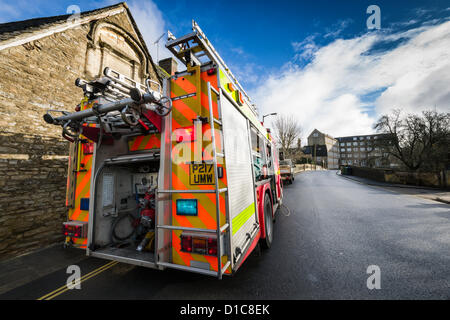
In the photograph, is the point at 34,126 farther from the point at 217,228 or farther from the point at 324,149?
the point at 324,149

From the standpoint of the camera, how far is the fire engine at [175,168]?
203 cm

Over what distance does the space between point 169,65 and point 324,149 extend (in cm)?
7015

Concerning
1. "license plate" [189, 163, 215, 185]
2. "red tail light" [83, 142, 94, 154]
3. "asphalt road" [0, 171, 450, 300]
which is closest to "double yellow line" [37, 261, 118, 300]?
"asphalt road" [0, 171, 450, 300]

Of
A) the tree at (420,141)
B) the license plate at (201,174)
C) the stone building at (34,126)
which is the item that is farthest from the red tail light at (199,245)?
the tree at (420,141)

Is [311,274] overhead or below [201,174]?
below

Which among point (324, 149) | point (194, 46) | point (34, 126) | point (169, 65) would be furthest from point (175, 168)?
point (324, 149)

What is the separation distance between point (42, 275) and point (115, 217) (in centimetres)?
176

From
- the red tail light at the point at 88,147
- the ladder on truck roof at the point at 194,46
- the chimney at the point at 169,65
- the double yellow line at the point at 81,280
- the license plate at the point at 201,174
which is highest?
the chimney at the point at 169,65

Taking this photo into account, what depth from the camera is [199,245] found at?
6.64ft

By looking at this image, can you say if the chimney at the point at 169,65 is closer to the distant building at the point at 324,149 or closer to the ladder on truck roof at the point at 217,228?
the ladder on truck roof at the point at 217,228

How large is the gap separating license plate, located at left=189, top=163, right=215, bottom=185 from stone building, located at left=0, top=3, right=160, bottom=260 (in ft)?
17.5

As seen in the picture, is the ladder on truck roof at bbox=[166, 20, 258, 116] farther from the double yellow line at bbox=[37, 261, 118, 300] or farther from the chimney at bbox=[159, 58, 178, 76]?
the chimney at bbox=[159, 58, 178, 76]

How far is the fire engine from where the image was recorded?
2025mm

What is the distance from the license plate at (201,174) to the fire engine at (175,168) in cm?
1
